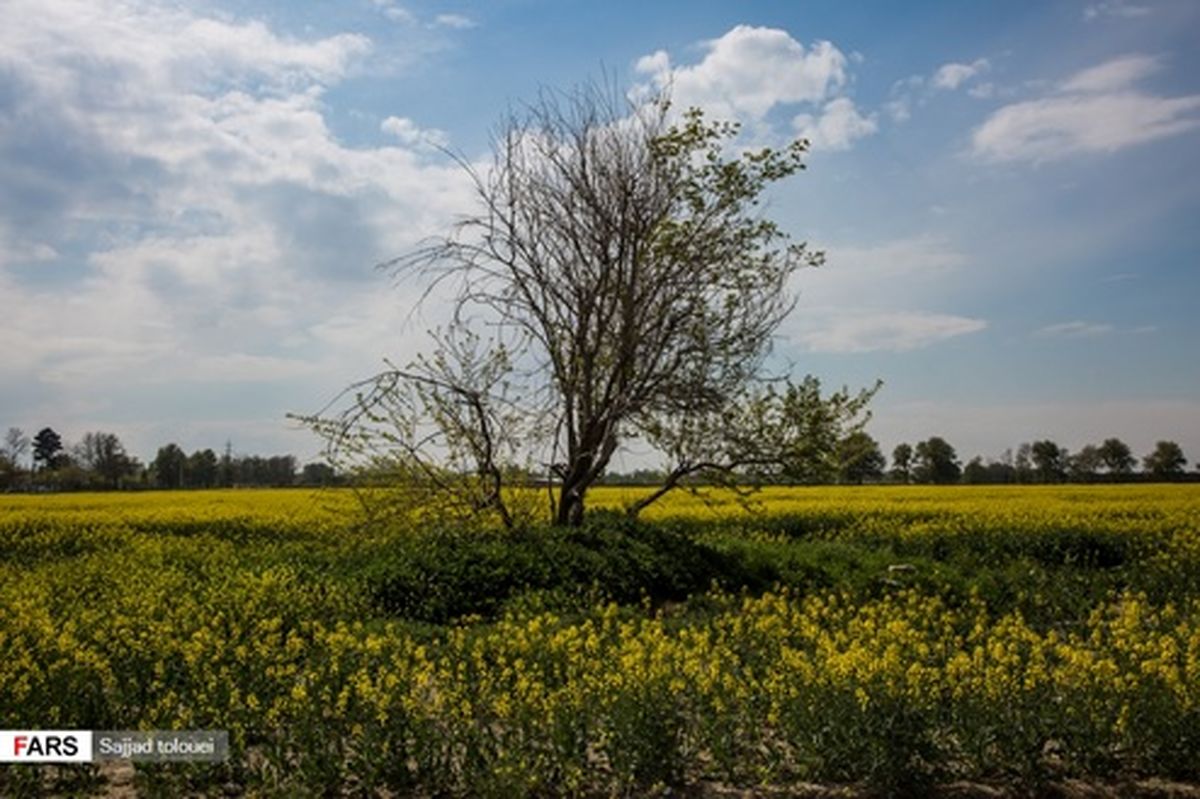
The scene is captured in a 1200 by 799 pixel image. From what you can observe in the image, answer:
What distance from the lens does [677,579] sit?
15.1m

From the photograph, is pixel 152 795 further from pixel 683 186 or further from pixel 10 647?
pixel 683 186

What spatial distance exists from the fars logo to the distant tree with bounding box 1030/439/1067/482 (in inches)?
2867

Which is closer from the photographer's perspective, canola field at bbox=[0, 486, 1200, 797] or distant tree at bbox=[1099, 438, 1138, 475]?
canola field at bbox=[0, 486, 1200, 797]

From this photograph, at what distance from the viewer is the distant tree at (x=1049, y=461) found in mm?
71131

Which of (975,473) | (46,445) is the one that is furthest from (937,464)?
(46,445)

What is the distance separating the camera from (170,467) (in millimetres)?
79875

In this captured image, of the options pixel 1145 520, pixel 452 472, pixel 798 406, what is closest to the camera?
pixel 452 472

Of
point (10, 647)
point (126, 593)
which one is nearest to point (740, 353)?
point (126, 593)

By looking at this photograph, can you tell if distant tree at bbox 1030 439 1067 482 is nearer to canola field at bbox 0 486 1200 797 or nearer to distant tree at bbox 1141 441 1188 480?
distant tree at bbox 1141 441 1188 480

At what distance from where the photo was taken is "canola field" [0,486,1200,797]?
6656 mm

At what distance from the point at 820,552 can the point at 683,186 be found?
751 cm

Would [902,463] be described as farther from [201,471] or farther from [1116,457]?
[201,471]

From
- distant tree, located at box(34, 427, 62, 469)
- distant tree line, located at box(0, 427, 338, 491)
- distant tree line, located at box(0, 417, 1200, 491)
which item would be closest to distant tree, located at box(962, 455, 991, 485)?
distant tree line, located at box(0, 417, 1200, 491)

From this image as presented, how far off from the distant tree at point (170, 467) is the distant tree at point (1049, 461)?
68.2 m
